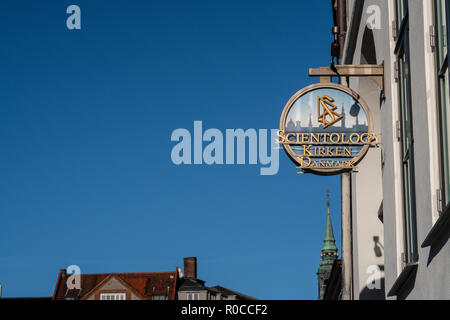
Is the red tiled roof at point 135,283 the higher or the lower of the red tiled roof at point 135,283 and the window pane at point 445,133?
the lower

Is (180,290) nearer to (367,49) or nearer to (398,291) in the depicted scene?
(367,49)

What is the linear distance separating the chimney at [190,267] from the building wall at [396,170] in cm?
6496

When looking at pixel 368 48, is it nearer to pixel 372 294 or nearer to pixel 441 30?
pixel 372 294

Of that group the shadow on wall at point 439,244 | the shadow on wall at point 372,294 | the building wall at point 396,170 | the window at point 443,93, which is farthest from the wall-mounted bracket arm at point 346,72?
the shadow on wall at point 372,294

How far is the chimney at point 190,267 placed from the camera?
84269 millimetres

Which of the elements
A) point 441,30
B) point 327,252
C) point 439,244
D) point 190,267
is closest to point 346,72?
point 441,30

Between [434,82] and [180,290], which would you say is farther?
[180,290]

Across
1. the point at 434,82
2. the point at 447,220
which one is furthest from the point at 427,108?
the point at 447,220

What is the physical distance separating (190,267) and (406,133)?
242 feet

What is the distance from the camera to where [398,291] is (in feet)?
40.7

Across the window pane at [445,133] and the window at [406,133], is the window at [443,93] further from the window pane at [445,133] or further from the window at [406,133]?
the window at [406,133]

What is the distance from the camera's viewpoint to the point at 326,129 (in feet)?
43.5
